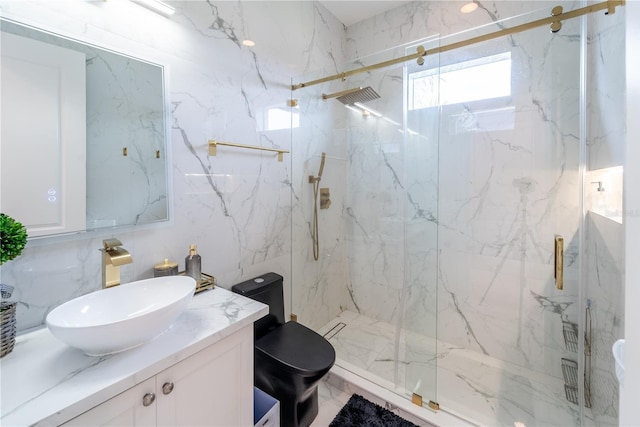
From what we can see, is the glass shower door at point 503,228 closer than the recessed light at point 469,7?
Yes

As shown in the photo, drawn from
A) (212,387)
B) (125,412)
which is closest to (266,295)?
(212,387)

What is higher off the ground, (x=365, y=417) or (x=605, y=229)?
(x=605, y=229)

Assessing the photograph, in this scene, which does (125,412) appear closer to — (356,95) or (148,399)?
(148,399)

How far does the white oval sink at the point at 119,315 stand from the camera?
717 mm

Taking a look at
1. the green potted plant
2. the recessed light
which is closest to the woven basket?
the green potted plant

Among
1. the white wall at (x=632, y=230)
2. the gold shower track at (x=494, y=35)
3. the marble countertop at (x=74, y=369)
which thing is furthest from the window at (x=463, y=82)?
the marble countertop at (x=74, y=369)

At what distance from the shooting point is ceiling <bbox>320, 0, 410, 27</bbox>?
238cm

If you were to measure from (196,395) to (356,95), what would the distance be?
7.57ft

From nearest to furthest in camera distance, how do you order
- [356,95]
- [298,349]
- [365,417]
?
[298,349], [365,417], [356,95]

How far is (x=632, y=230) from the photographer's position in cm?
54

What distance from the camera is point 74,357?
792 millimetres

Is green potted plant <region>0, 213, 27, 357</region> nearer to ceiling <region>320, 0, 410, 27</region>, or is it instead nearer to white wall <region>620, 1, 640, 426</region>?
white wall <region>620, 1, 640, 426</region>

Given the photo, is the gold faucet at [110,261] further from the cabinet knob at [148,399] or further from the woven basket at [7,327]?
the cabinet knob at [148,399]

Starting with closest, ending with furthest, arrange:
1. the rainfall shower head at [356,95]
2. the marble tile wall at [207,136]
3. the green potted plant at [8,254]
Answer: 1. the green potted plant at [8,254]
2. the marble tile wall at [207,136]
3. the rainfall shower head at [356,95]
